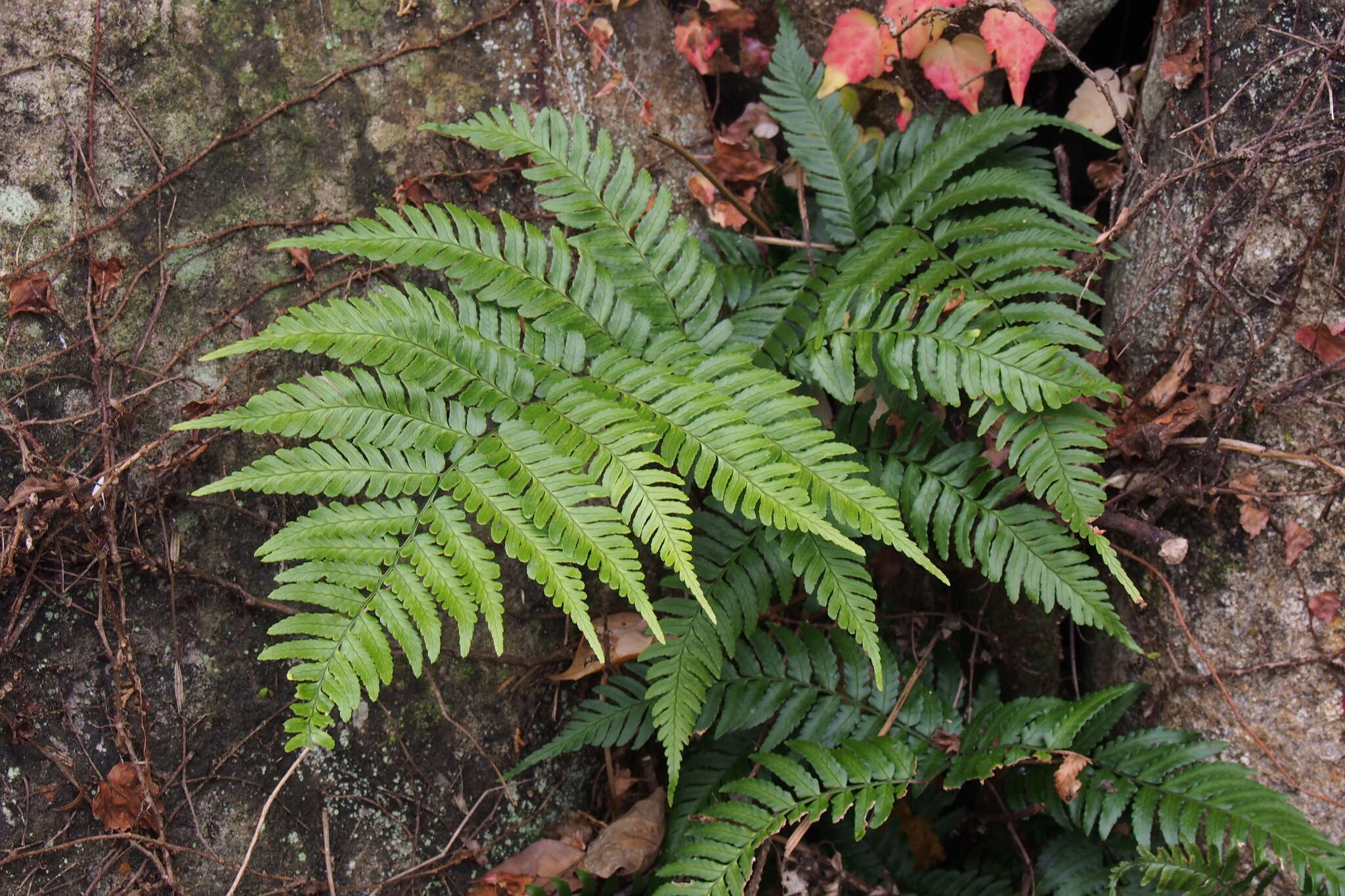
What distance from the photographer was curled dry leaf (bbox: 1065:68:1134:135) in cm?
326

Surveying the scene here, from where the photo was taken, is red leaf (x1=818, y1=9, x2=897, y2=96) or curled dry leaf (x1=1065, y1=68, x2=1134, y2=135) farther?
curled dry leaf (x1=1065, y1=68, x2=1134, y2=135)

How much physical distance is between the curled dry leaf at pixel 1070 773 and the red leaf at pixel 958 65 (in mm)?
2073

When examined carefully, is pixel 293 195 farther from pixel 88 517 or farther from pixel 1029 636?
pixel 1029 636

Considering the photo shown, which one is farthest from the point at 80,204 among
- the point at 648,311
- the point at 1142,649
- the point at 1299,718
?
the point at 1299,718

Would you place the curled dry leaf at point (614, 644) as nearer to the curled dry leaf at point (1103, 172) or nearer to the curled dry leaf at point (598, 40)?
the curled dry leaf at point (598, 40)

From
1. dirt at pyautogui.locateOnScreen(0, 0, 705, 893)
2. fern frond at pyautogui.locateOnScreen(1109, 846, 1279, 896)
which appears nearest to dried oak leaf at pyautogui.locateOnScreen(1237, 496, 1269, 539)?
fern frond at pyautogui.locateOnScreen(1109, 846, 1279, 896)

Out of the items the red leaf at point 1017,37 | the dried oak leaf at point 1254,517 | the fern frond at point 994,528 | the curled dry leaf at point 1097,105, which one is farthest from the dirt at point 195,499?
the dried oak leaf at point 1254,517

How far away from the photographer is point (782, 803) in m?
2.59

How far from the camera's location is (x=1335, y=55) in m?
2.60

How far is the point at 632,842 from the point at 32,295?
2394 millimetres

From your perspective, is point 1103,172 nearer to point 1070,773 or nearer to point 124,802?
point 1070,773

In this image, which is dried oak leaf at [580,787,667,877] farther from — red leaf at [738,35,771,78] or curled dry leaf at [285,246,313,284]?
red leaf at [738,35,771,78]

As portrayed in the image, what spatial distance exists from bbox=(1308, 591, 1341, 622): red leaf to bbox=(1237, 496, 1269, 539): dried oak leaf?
0.74ft

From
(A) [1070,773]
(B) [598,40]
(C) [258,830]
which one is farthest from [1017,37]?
(C) [258,830]
